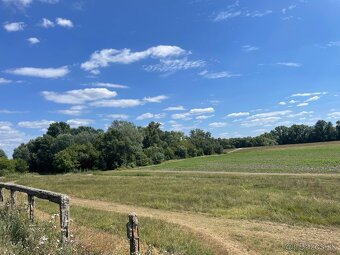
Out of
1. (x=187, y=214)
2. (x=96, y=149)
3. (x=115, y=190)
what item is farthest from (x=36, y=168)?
(x=187, y=214)

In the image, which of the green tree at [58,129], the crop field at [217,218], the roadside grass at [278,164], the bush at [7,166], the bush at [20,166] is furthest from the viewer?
the green tree at [58,129]

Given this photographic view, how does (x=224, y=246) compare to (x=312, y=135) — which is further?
(x=312, y=135)

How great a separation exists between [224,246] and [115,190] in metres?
16.0

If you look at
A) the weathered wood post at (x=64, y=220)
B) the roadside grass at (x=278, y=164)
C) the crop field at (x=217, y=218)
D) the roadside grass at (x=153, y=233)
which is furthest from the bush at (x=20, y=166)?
the weathered wood post at (x=64, y=220)

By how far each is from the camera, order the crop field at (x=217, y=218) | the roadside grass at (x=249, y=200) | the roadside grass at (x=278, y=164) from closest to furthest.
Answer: the crop field at (x=217, y=218)
the roadside grass at (x=249, y=200)
the roadside grass at (x=278, y=164)

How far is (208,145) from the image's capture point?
14938 centimetres

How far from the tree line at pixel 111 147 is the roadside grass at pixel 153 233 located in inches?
2545

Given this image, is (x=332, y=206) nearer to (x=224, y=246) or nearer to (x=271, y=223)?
(x=271, y=223)

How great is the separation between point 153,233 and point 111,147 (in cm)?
8202

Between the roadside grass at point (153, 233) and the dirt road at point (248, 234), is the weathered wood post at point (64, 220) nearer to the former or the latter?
the roadside grass at point (153, 233)

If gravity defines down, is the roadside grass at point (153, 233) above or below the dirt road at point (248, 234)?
above

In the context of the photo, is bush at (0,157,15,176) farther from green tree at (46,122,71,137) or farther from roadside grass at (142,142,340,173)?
green tree at (46,122,71,137)

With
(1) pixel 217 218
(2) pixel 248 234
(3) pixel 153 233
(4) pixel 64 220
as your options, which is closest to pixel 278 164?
(1) pixel 217 218

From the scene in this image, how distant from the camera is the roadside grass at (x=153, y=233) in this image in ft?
34.7
